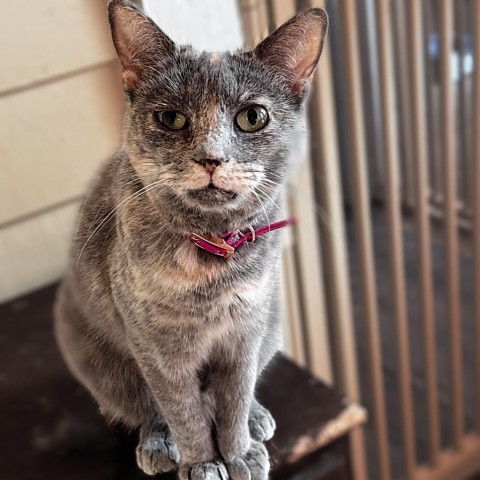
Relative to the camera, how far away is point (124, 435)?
0.60m

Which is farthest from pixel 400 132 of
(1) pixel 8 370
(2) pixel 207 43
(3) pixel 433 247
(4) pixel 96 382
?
(4) pixel 96 382

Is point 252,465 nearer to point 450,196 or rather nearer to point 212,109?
point 212,109

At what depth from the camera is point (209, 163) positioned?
1.32 feet

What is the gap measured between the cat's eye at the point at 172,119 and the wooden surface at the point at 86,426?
11.9 inches

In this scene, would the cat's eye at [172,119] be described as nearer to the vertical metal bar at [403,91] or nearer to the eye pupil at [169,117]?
the eye pupil at [169,117]

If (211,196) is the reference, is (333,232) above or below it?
below

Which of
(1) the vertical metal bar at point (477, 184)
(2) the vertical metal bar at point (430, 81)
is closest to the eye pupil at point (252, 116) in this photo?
(1) the vertical metal bar at point (477, 184)

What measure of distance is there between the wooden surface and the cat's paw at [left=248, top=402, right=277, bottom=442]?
0.03m

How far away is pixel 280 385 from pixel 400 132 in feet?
4.35

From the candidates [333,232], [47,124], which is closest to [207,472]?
[47,124]

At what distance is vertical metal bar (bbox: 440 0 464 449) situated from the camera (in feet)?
3.42

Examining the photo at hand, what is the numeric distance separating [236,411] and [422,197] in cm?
70

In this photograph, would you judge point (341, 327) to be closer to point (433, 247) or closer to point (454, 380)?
point (454, 380)

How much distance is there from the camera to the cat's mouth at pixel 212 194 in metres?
0.42
